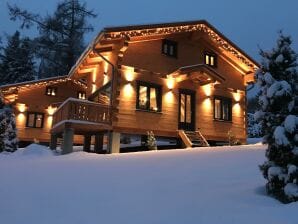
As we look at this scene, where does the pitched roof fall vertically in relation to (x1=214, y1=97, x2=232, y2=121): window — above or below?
above

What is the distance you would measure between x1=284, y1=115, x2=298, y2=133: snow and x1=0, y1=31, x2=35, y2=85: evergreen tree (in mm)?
39883

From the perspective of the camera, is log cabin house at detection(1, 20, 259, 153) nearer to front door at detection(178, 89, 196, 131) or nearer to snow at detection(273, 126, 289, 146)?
front door at detection(178, 89, 196, 131)

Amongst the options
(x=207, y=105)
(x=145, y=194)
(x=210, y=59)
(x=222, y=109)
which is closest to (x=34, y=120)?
(x=207, y=105)

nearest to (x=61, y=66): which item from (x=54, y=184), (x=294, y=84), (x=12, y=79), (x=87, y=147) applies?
(x=12, y=79)

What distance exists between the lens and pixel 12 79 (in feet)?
142

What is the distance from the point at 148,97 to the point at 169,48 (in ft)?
10.7

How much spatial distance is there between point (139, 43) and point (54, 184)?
11.8 meters

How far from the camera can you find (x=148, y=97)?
19.6 meters

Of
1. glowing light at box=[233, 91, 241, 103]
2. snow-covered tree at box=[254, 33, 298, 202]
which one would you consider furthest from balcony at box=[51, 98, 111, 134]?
snow-covered tree at box=[254, 33, 298, 202]

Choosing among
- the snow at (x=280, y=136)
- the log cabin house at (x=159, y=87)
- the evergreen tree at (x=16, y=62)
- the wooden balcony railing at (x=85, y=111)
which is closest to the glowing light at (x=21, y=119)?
the log cabin house at (x=159, y=87)

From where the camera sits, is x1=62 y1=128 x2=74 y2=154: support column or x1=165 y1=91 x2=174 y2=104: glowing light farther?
x1=165 y1=91 x2=174 y2=104: glowing light

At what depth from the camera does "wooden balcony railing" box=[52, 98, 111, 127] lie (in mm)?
17109

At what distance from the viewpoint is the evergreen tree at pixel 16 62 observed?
43.4 meters

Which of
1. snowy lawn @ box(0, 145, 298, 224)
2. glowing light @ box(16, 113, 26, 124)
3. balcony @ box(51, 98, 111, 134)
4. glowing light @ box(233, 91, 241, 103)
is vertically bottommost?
snowy lawn @ box(0, 145, 298, 224)
